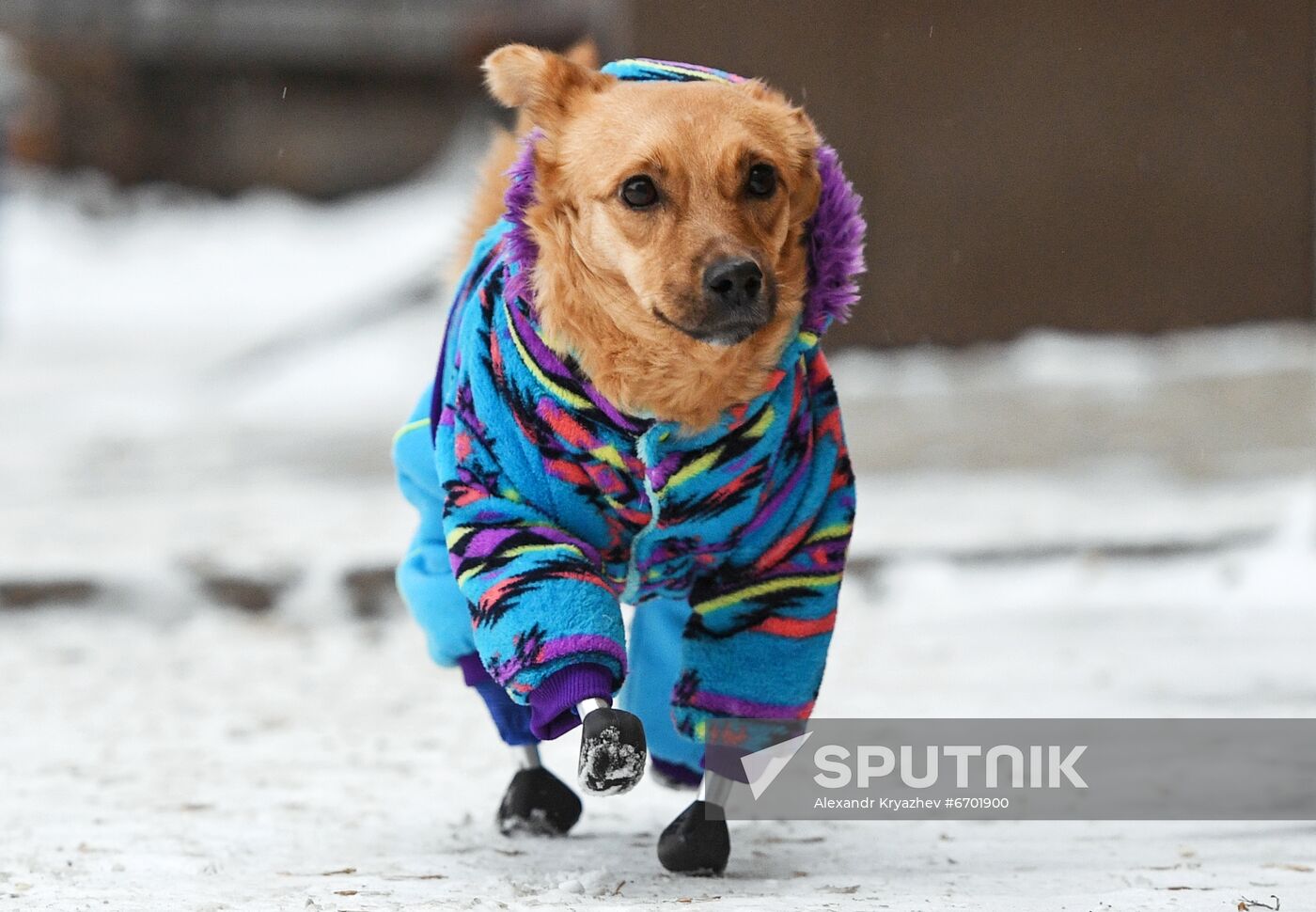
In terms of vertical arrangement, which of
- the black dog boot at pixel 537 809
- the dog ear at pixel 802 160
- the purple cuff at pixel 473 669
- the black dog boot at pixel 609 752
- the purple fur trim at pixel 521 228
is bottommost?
the black dog boot at pixel 537 809

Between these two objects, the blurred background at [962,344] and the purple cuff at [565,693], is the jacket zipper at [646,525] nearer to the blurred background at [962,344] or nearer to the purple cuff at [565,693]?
the purple cuff at [565,693]

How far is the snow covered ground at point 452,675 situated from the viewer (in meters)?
3.04

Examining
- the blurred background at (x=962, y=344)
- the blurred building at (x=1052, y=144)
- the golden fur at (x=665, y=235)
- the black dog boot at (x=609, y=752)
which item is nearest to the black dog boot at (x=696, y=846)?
the black dog boot at (x=609, y=752)

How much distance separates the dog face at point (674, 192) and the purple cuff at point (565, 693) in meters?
0.59

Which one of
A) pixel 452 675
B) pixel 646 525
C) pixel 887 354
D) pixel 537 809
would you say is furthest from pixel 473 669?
pixel 887 354

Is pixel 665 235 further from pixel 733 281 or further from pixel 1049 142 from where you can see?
pixel 1049 142

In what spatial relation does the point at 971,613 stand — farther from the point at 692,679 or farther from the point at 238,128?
the point at 238,128

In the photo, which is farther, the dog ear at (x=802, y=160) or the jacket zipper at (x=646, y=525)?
the dog ear at (x=802, y=160)

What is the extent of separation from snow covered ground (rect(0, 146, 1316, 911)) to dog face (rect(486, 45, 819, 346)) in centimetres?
99

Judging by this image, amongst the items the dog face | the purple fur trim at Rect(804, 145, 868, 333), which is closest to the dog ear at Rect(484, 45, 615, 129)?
the dog face

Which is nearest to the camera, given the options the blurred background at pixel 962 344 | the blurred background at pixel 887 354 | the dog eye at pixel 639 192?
the dog eye at pixel 639 192

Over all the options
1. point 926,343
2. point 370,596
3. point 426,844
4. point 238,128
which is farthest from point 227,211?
point 426,844

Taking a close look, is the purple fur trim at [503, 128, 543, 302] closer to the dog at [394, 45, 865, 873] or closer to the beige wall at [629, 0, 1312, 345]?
the dog at [394, 45, 865, 873]

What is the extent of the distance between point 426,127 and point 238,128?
82.1 inches
